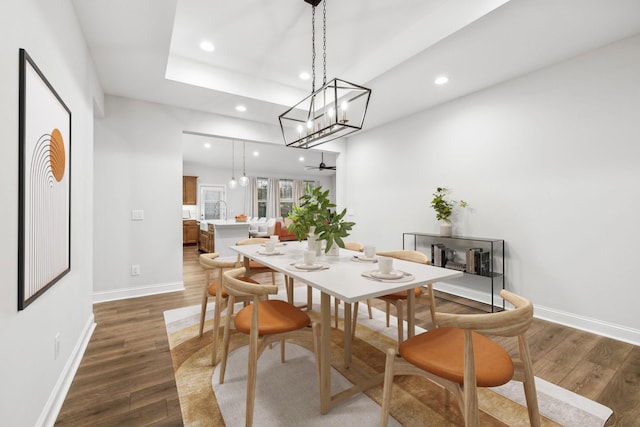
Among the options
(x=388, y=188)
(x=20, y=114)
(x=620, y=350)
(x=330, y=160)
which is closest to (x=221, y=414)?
(x=20, y=114)

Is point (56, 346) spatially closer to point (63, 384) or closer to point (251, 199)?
point (63, 384)

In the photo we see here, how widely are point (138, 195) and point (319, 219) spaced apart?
2744 millimetres

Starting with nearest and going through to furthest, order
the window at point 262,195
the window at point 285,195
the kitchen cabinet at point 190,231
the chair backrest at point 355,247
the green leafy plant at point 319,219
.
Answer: the green leafy plant at point 319,219 → the chair backrest at point 355,247 → the kitchen cabinet at point 190,231 → the window at point 262,195 → the window at point 285,195

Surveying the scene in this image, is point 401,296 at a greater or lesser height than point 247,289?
lesser

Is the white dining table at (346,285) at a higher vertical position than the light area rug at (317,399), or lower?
higher

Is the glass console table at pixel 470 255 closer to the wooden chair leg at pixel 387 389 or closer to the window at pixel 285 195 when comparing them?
the wooden chair leg at pixel 387 389

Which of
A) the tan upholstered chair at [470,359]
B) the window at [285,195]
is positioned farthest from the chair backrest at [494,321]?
the window at [285,195]

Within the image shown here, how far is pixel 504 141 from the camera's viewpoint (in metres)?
3.22

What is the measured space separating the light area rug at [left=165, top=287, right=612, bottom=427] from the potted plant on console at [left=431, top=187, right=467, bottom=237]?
201 centimetres

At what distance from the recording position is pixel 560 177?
110 inches

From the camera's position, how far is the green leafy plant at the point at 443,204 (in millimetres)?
3652

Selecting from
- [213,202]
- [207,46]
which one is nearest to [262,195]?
[213,202]

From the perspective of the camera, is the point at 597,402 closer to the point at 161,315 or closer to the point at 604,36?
the point at 604,36

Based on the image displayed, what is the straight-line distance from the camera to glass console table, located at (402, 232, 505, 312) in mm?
3219
